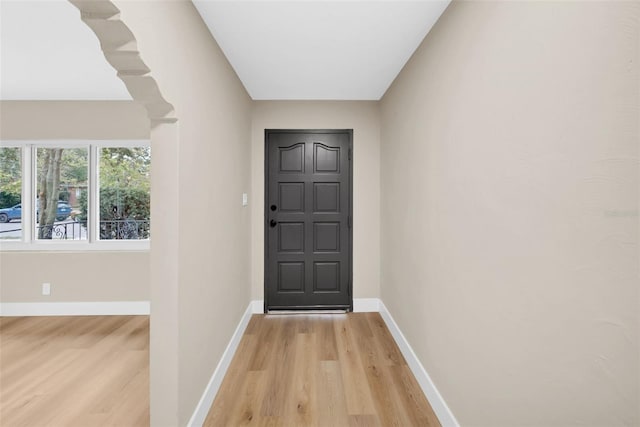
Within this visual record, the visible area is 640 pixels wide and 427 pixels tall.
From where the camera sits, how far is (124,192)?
3.74m

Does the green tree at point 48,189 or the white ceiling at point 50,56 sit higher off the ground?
the white ceiling at point 50,56

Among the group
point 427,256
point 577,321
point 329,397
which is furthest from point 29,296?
point 577,321

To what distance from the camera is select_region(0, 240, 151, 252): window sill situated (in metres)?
3.64

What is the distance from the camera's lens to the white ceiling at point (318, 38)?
190 centimetres

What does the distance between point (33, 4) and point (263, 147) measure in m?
2.15

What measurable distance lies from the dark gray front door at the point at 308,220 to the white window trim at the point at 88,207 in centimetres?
150

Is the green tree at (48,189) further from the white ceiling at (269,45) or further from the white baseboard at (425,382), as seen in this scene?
the white baseboard at (425,382)

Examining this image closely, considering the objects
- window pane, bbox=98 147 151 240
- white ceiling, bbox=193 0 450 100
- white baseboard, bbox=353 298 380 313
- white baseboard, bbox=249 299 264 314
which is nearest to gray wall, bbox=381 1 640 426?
white ceiling, bbox=193 0 450 100

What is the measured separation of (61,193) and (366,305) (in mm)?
3794

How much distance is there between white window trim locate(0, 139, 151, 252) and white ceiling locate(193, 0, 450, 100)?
1.88 meters

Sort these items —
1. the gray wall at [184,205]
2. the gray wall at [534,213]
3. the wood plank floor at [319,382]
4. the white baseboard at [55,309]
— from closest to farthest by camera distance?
1. the gray wall at [534,213]
2. the gray wall at [184,205]
3. the wood plank floor at [319,382]
4. the white baseboard at [55,309]

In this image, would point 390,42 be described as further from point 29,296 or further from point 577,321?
point 29,296

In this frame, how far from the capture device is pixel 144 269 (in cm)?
366

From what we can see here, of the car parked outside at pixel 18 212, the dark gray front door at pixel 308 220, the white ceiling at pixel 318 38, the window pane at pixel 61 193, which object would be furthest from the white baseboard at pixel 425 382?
the car parked outside at pixel 18 212
